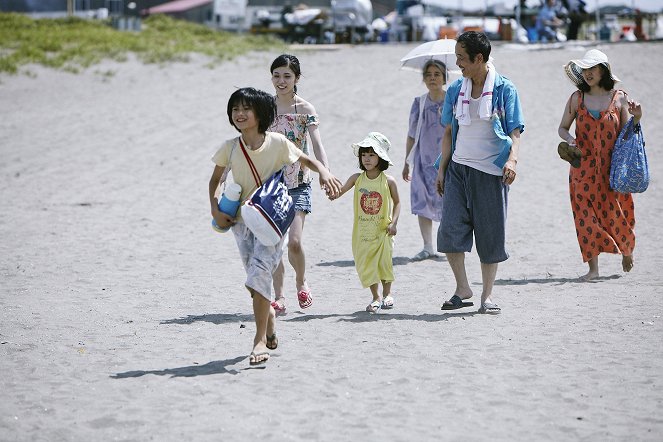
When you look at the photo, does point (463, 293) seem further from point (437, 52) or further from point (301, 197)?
point (437, 52)

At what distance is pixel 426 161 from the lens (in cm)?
1038

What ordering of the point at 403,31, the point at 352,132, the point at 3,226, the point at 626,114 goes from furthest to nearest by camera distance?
the point at 403,31 < the point at 352,132 < the point at 3,226 < the point at 626,114

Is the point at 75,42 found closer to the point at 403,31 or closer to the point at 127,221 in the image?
the point at 403,31

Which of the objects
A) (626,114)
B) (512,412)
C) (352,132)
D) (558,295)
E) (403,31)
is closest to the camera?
(512,412)

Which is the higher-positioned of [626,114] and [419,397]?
[626,114]

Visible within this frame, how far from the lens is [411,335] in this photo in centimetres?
686

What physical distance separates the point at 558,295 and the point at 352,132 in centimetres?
1065

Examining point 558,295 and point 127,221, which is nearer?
point 558,295

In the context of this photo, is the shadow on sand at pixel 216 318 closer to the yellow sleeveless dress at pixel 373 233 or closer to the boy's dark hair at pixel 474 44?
the yellow sleeveless dress at pixel 373 233

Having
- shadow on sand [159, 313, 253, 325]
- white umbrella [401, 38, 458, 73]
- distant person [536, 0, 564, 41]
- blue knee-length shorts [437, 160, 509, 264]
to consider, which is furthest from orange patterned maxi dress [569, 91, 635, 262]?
distant person [536, 0, 564, 41]

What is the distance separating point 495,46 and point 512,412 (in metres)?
24.0

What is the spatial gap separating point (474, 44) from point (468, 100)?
0.37m

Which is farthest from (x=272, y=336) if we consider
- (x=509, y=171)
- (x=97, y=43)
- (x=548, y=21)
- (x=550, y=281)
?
(x=548, y=21)

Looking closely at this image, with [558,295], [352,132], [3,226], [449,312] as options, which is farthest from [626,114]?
[352,132]
